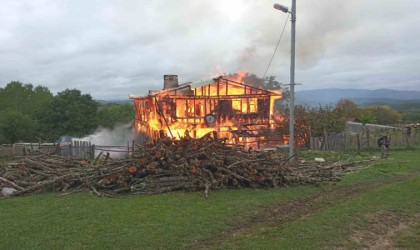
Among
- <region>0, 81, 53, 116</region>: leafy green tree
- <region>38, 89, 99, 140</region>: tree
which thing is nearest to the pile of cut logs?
<region>38, 89, 99, 140</region>: tree

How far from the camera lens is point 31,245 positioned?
8.25m

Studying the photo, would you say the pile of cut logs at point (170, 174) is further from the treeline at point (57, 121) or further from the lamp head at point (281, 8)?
the treeline at point (57, 121)

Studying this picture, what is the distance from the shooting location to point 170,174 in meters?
13.9

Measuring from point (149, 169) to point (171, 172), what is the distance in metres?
0.75

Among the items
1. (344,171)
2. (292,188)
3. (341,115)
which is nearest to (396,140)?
(341,115)

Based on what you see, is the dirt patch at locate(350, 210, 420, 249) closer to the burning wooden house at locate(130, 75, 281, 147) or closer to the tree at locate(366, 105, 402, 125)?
the burning wooden house at locate(130, 75, 281, 147)

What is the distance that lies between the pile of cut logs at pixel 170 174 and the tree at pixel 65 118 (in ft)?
118

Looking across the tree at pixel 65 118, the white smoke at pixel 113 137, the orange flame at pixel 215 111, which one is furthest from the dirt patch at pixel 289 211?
the tree at pixel 65 118

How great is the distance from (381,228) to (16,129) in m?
50.1

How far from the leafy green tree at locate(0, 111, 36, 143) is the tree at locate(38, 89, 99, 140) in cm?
161

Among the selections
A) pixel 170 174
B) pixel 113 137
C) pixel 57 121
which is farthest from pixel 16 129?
pixel 170 174

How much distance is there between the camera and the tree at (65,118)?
166 feet

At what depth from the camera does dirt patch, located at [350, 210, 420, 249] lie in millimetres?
8477

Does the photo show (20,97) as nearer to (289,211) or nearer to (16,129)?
(16,129)
